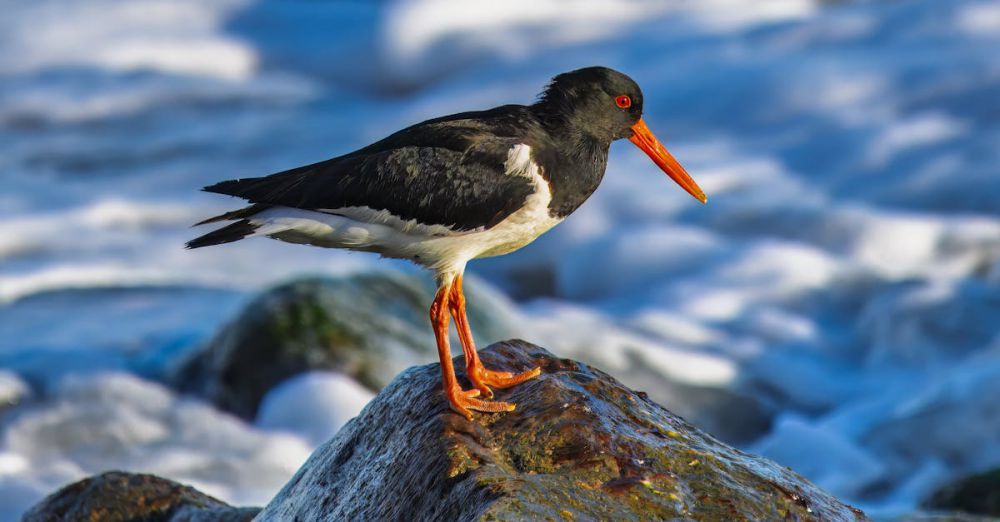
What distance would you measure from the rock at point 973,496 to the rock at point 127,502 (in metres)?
4.63

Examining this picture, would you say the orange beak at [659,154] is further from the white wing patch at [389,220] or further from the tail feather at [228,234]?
the tail feather at [228,234]

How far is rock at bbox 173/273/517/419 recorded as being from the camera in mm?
8914

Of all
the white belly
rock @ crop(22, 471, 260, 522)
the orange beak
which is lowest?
rock @ crop(22, 471, 260, 522)

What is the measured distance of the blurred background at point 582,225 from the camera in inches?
377

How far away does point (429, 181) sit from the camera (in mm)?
4801

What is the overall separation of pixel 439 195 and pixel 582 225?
Result: 963cm

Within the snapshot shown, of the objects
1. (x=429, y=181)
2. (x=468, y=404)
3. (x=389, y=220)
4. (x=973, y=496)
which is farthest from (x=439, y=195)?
(x=973, y=496)

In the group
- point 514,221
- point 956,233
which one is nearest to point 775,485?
point 514,221

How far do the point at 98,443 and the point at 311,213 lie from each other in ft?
16.3

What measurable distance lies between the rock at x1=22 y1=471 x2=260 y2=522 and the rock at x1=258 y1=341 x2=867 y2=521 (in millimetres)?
1148

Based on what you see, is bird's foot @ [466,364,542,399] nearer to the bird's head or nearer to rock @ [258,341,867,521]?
rock @ [258,341,867,521]

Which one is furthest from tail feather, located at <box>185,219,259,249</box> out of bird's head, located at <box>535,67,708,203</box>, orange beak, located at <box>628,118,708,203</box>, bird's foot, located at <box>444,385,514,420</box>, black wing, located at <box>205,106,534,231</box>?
orange beak, located at <box>628,118,708,203</box>

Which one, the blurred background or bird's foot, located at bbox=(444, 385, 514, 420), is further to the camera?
the blurred background

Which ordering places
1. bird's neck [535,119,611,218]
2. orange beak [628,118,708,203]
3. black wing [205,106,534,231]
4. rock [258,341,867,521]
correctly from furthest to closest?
orange beak [628,118,708,203], bird's neck [535,119,611,218], black wing [205,106,534,231], rock [258,341,867,521]
